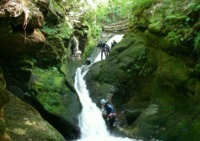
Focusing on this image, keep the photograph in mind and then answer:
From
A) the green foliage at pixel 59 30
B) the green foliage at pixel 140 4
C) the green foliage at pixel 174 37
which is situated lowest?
the green foliage at pixel 174 37

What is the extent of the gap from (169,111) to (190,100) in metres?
1.17

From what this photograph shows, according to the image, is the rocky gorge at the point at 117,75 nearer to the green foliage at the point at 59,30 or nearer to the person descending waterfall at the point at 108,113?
the green foliage at the point at 59,30

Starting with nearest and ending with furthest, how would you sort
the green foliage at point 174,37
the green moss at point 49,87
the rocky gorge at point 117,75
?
1. the rocky gorge at point 117,75
2. the green foliage at point 174,37
3. the green moss at point 49,87

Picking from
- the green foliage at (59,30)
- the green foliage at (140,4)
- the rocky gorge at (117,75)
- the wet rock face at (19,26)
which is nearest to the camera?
the wet rock face at (19,26)

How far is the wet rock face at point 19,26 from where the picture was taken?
8125 millimetres

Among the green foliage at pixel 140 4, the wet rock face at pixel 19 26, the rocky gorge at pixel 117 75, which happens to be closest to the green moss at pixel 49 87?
the rocky gorge at pixel 117 75

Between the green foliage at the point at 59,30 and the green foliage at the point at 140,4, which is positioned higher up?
the green foliage at the point at 140,4

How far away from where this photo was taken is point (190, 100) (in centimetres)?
1215

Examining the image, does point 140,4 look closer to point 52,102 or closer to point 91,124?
point 91,124

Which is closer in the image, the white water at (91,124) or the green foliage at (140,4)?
the white water at (91,124)

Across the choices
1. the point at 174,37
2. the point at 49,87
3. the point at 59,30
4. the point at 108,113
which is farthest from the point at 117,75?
the point at 174,37

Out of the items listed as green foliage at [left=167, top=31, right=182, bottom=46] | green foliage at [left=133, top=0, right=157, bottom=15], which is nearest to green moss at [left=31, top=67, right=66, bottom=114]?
green foliage at [left=167, top=31, right=182, bottom=46]

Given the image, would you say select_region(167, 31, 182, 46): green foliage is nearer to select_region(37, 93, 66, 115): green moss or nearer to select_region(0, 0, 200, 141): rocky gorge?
select_region(0, 0, 200, 141): rocky gorge

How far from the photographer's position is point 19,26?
902 centimetres
